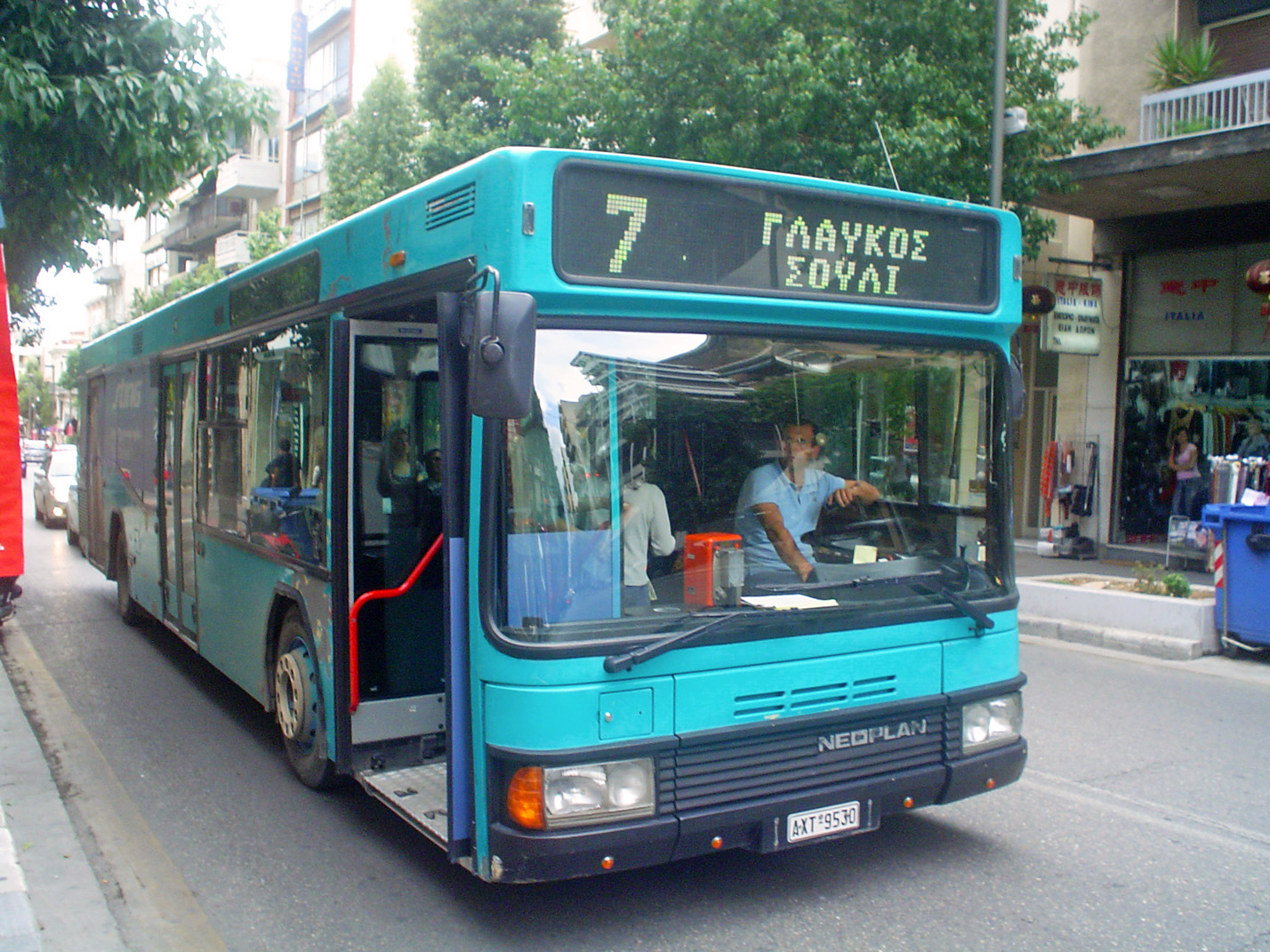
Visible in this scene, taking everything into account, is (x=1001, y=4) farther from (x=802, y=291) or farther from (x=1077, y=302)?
(x=802, y=291)

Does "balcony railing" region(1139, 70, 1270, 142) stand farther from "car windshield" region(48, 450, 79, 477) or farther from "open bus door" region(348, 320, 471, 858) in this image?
"car windshield" region(48, 450, 79, 477)

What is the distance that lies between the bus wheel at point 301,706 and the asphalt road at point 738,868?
15cm

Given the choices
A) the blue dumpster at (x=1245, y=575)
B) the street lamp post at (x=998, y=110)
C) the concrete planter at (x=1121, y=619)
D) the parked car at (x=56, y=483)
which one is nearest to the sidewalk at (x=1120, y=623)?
the concrete planter at (x=1121, y=619)

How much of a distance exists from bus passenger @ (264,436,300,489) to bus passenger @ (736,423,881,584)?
2514mm

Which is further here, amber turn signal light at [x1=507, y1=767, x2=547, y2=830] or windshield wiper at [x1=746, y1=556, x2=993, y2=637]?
windshield wiper at [x1=746, y1=556, x2=993, y2=637]

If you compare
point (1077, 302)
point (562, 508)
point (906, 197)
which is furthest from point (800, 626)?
point (1077, 302)

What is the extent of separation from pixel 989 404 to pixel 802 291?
1044 millimetres

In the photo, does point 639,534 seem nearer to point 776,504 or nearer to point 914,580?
point 776,504

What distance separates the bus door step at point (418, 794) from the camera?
4.23 meters

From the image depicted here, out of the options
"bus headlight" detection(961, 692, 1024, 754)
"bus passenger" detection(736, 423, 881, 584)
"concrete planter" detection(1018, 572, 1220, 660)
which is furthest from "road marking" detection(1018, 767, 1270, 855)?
"concrete planter" detection(1018, 572, 1220, 660)

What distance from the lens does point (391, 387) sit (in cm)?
520

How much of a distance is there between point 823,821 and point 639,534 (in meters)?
1.22

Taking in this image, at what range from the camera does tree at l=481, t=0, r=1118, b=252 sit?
40.7 feet

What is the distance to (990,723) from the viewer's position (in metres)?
4.51
